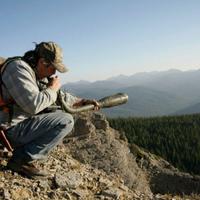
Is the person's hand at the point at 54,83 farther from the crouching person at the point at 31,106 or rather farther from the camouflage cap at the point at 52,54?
the camouflage cap at the point at 52,54

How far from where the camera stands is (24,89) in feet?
24.6

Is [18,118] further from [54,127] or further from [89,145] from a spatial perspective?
[89,145]

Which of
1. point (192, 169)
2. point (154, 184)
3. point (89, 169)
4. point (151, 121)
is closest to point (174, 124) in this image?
point (151, 121)

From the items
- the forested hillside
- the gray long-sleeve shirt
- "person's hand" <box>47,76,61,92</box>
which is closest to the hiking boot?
the gray long-sleeve shirt

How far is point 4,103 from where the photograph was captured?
25.7 ft

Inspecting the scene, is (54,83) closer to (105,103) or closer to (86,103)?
(86,103)

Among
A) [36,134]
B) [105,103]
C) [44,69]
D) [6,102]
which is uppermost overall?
[44,69]

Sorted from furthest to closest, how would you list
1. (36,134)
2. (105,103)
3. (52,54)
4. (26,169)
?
(105,103), (26,169), (36,134), (52,54)

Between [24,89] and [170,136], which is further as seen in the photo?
[170,136]

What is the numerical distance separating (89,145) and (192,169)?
9399 cm

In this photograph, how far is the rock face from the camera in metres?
8.38

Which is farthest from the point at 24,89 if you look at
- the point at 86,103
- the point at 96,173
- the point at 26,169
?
the point at 96,173

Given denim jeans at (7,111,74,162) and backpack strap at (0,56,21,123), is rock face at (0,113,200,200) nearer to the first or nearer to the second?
denim jeans at (7,111,74,162)

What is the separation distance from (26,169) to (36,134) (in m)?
0.79
